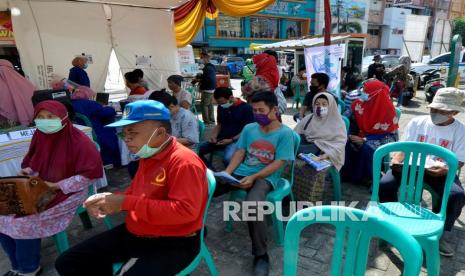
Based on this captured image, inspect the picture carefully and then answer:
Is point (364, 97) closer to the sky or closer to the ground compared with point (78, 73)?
closer to the ground

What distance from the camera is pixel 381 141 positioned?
3785mm

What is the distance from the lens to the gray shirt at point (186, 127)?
140 inches

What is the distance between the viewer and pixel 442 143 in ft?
8.49

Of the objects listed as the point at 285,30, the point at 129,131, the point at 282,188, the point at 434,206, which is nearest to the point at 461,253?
the point at 434,206

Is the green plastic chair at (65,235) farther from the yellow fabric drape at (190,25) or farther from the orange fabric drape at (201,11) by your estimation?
the yellow fabric drape at (190,25)

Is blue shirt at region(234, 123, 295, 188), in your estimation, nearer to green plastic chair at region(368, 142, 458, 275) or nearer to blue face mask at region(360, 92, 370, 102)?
green plastic chair at region(368, 142, 458, 275)

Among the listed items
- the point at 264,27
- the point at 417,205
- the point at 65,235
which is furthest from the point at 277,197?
the point at 264,27

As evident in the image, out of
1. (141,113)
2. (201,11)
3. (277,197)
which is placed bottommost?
(277,197)

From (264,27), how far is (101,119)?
1219 inches

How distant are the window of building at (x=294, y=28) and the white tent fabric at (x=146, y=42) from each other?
95.1 feet

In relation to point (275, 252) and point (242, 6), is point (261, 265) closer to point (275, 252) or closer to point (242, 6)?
point (275, 252)

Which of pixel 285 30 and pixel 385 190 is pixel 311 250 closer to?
pixel 385 190

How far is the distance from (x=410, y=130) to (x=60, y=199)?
2.91m

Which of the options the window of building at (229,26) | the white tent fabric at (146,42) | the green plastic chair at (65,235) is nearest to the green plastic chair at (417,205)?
the green plastic chair at (65,235)
